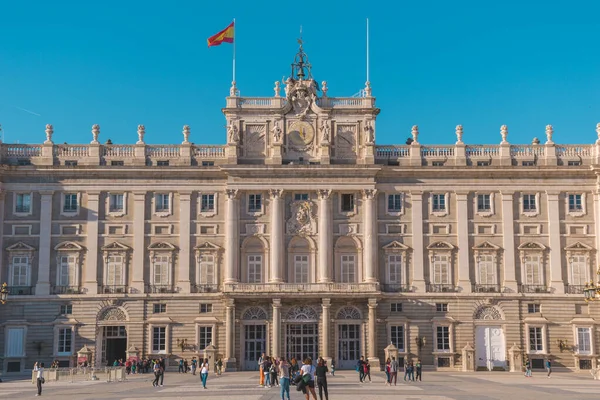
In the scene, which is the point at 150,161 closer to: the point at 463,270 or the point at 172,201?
the point at 172,201

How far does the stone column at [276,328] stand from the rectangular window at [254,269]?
8.95 ft

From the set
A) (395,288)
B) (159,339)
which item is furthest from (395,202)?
(159,339)

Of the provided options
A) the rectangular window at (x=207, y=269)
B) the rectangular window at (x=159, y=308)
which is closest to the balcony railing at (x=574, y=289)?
the rectangular window at (x=207, y=269)

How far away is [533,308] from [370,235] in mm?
12482

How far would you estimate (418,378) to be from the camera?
170 ft

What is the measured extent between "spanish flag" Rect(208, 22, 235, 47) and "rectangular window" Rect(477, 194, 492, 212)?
69.9 ft

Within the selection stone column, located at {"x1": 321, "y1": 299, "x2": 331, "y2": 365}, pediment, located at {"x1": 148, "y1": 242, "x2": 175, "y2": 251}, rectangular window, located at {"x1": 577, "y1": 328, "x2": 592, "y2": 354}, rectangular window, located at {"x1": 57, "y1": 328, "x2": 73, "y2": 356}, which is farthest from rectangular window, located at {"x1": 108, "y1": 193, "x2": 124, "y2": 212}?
rectangular window, located at {"x1": 577, "y1": 328, "x2": 592, "y2": 354}

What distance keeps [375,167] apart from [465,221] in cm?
750

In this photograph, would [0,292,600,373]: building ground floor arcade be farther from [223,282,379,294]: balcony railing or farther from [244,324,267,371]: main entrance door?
[223,282,379,294]: balcony railing

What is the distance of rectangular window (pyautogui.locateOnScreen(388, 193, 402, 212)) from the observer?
212 ft

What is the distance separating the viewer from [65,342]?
6231 cm

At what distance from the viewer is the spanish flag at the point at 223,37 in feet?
216

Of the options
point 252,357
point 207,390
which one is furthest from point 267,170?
point 207,390

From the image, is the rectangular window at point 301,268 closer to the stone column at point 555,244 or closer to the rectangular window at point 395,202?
A: the rectangular window at point 395,202
